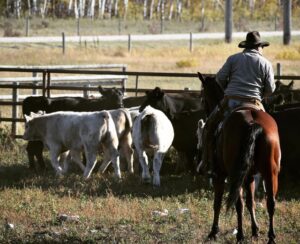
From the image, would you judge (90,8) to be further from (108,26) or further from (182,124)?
(182,124)

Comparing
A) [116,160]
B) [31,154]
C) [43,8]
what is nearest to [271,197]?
[116,160]

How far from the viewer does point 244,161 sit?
9414 mm

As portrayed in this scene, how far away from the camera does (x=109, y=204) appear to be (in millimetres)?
11977

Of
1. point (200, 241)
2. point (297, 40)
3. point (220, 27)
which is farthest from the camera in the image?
point (220, 27)

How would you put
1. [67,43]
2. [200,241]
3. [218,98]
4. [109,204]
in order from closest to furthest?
1. [200,241]
2. [218,98]
3. [109,204]
4. [67,43]

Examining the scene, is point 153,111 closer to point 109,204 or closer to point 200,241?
point 109,204

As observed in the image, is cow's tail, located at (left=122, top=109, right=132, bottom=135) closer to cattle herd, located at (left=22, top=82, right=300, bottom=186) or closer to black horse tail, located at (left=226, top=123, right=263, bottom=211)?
cattle herd, located at (left=22, top=82, right=300, bottom=186)

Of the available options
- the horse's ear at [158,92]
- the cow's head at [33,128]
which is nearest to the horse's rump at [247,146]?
the cow's head at [33,128]

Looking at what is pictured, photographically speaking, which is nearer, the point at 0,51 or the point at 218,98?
the point at 218,98

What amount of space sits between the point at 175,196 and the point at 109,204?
127 cm

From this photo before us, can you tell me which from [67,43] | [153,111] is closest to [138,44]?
[67,43]

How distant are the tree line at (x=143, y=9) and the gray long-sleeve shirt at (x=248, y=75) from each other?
6490 centimetres

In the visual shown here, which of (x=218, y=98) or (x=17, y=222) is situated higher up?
(x=218, y=98)

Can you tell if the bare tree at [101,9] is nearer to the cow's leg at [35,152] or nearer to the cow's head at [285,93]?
the cow's head at [285,93]
